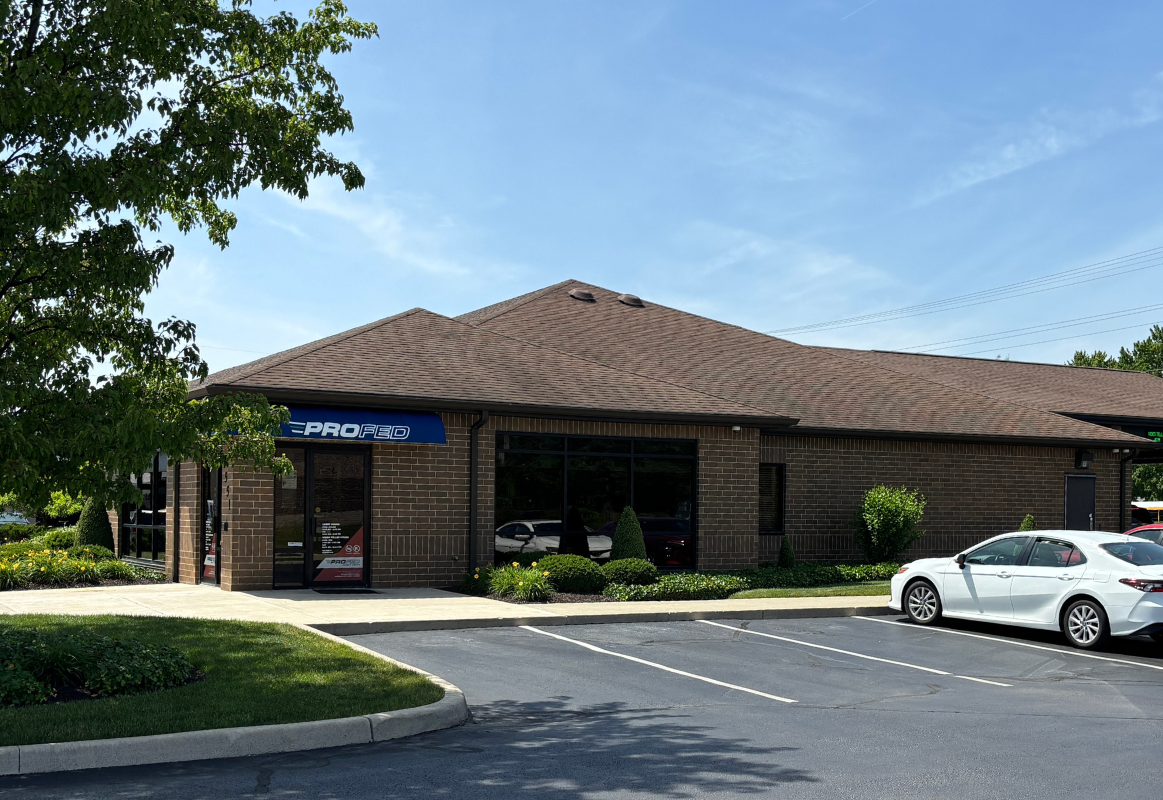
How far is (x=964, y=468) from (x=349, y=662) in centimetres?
1866

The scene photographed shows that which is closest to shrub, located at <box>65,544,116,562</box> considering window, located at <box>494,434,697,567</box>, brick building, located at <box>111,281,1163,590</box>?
brick building, located at <box>111,281,1163,590</box>

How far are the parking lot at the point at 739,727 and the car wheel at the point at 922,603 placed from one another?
1.49m

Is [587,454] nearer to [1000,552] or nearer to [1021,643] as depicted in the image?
[1000,552]

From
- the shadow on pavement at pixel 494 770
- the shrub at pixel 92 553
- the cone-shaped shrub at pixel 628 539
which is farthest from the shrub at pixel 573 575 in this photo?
the shadow on pavement at pixel 494 770

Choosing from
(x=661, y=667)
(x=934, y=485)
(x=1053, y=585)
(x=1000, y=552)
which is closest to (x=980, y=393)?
(x=934, y=485)

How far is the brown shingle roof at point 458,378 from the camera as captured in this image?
60.7ft

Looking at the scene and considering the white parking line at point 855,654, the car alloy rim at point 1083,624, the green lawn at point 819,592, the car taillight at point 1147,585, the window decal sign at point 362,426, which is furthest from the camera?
the green lawn at point 819,592

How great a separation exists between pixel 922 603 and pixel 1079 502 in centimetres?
1307

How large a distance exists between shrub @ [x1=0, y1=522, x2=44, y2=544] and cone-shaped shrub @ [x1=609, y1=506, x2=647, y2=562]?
1539 cm

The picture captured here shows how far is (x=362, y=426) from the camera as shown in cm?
1839

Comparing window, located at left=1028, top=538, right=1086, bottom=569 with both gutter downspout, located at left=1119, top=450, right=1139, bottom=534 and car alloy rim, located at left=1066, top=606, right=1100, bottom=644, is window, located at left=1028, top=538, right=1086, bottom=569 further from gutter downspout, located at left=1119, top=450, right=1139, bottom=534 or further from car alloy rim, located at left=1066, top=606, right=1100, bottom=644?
gutter downspout, located at left=1119, top=450, right=1139, bottom=534

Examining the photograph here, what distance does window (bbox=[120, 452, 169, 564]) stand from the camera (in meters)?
22.4

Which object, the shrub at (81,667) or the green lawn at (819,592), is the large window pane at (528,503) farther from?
the shrub at (81,667)

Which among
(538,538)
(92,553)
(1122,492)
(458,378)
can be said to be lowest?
(92,553)
